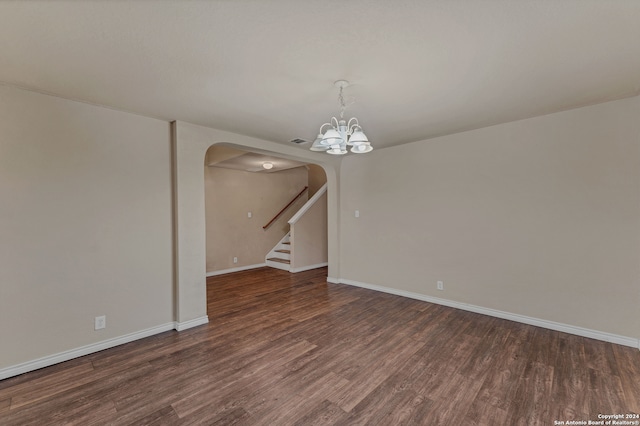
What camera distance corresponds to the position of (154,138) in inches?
120

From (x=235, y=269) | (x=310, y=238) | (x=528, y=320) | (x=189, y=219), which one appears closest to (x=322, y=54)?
(x=189, y=219)

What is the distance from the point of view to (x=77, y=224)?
2578 millimetres

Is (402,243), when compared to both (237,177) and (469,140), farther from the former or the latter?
(237,177)

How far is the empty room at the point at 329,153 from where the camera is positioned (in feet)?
5.46

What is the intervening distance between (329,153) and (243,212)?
419 cm

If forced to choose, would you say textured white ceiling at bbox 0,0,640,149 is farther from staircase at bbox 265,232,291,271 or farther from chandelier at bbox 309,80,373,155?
staircase at bbox 265,232,291,271

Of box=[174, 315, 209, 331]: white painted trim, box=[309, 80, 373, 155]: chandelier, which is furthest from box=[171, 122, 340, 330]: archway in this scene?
box=[309, 80, 373, 155]: chandelier

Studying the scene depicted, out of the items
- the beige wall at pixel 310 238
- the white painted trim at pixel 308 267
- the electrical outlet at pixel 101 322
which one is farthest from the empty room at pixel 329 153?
the beige wall at pixel 310 238

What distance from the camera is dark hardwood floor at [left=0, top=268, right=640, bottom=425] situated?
182 centimetres

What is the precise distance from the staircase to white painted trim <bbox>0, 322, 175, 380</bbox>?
10.8 ft

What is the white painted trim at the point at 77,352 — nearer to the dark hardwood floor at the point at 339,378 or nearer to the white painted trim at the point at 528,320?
the dark hardwood floor at the point at 339,378

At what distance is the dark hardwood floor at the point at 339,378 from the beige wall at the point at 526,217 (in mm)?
447

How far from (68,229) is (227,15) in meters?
2.44

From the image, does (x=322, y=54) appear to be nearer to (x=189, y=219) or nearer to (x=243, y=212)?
(x=189, y=219)
